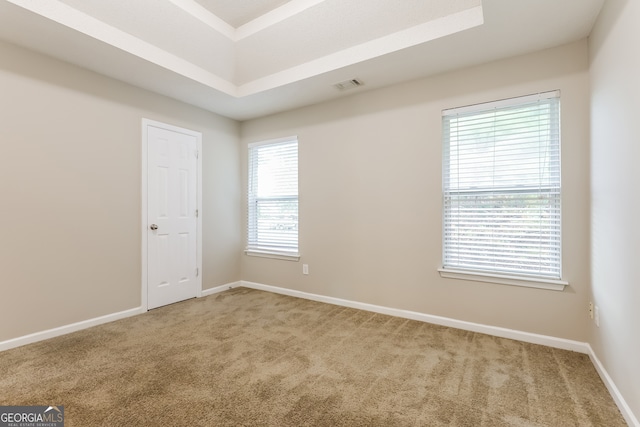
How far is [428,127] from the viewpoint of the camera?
308cm

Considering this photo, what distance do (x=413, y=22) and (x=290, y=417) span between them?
3.02 m

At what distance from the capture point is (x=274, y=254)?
4309mm

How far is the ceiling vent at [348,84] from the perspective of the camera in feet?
10.6

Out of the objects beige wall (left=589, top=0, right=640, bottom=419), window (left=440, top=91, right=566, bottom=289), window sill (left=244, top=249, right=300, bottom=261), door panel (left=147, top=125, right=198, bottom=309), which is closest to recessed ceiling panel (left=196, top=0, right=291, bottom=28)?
door panel (left=147, top=125, right=198, bottom=309)

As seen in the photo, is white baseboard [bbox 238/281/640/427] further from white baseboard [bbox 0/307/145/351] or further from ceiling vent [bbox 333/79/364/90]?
ceiling vent [bbox 333/79/364/90]

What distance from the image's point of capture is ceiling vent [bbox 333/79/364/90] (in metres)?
3.23

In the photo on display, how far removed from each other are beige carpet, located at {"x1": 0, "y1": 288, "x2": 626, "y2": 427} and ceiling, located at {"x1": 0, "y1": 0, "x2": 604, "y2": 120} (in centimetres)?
253

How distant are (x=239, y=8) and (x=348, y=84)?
1.28 metres

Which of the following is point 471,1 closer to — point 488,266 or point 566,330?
point 488,266

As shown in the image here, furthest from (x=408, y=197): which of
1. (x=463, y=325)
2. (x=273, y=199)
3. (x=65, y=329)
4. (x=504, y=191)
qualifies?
(x=65, y=329)

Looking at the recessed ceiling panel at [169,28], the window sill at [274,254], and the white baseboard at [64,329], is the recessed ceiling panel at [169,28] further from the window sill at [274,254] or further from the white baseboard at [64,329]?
the white baseboard at [64,329]

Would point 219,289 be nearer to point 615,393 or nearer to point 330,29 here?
point 330,29

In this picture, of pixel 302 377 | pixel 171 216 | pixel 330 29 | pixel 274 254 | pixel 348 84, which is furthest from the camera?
pixel 274 254

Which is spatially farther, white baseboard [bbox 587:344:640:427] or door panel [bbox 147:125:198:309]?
door panel [bbox 147:125:198:309]
